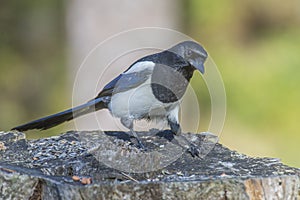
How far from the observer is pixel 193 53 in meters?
3.52

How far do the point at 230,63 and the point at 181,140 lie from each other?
Answer: 3693 millimetres

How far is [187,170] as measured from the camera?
2.86m

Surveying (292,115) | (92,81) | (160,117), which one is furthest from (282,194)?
(292,115)

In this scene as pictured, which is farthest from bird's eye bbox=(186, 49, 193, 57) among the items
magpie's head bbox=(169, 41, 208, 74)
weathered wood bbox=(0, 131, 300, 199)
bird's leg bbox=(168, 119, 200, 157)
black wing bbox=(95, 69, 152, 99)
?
weathered wood bbox=(0, 131, 300, 199)

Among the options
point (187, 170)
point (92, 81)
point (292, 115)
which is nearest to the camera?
point (187, 170)

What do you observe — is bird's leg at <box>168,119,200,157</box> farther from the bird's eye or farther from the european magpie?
the bird's eye

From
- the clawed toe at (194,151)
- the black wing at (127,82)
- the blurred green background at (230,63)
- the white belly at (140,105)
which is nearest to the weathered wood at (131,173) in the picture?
the clawed toe at (194,151)

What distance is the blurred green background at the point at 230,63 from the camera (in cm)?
673

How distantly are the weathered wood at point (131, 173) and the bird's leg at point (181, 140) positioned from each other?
1.4 inches

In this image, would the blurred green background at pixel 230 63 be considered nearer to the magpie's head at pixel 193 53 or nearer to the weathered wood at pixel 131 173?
the magpie's head at pixel 193 53

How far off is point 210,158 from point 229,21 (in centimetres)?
456

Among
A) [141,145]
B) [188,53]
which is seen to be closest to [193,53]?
[188,53]

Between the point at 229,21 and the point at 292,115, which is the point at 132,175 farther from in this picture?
the point at 229,21

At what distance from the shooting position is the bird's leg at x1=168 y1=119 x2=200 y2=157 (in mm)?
3188
